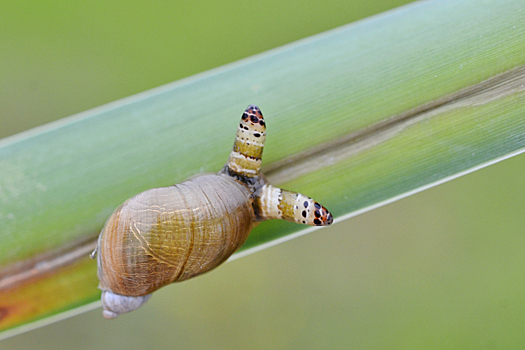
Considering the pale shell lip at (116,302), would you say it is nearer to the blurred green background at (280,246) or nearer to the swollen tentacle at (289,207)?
the swollen tentacle at (289,207)

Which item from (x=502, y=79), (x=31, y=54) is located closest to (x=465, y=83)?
(x=502, y=79)

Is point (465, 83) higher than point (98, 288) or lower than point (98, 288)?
higher

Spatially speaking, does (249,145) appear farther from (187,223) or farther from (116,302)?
(116,302)

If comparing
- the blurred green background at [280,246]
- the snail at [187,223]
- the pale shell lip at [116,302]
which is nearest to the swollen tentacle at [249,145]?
the snail at [187,223]

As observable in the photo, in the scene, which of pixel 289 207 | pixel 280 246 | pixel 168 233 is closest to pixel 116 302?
pixel 168 233

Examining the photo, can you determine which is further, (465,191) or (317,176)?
(465,191)

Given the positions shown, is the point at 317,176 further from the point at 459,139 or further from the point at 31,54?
the point at 31,54

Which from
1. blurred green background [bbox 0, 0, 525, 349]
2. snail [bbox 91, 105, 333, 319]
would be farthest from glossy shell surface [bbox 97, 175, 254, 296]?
blurred green background [bbox 0, 0, 525, 349]

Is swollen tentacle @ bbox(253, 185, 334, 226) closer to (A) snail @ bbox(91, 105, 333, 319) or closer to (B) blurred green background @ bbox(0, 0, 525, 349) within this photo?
(A) snail @ bbox(91, 105, 333, 319)
